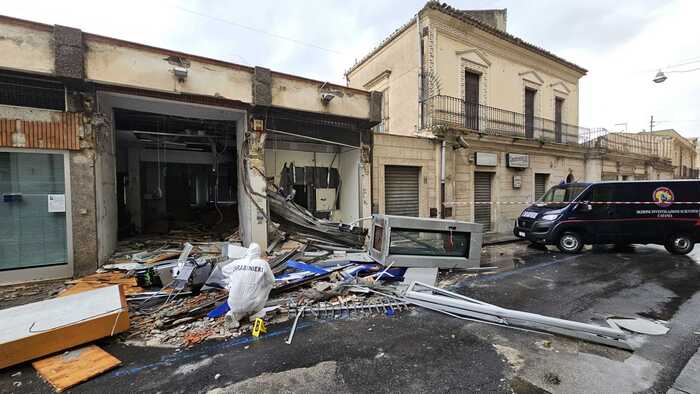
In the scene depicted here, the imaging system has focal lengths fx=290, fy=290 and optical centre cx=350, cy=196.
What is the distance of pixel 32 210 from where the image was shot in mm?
5664

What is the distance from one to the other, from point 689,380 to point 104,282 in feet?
27.4

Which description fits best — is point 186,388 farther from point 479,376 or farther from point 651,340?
point 651,340

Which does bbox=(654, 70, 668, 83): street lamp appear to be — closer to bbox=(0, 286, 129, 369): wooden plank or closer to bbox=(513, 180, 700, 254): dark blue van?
bbox=(513, 180, 700, 254): dark blue van

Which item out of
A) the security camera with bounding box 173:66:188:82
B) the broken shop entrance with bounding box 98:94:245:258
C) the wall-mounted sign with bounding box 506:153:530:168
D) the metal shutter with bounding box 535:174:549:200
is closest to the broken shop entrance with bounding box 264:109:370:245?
the broken shop entrance with bounding box 98:94:245:258

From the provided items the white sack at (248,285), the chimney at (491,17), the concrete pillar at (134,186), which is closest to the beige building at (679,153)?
the chimney at (491,17)

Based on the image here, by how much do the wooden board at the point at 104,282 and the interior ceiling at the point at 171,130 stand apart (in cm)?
443

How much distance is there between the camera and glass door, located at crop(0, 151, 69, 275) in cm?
550

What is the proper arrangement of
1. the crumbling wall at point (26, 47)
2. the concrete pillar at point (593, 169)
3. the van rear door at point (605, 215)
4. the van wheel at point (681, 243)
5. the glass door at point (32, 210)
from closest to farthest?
the crumbling wall at point (26, 47) → the glass door at point (32, 210) → the van wheel at point (681, 243) → the van rear door at point (605, 215) → the concrete pillar at point (593, 169)

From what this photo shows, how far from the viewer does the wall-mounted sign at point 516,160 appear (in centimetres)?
1281

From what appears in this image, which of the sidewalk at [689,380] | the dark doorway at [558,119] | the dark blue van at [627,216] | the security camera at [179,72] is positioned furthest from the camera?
the dark doorway at [558,119]

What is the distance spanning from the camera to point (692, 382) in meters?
2.80

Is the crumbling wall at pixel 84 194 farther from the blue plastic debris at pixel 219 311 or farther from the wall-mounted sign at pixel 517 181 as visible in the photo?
the wall-mounted sign at pixel 517 181

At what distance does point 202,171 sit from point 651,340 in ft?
46.6

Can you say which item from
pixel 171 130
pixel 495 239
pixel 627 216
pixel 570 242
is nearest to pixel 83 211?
pixel 171 130
